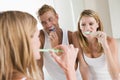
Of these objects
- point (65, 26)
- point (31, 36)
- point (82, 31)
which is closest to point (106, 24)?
point (65, 26)

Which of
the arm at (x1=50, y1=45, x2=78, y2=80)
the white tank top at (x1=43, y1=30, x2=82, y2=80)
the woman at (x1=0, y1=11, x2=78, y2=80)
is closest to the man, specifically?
the white tank top at (x1=43, y1=30, x2=82, y2=80)

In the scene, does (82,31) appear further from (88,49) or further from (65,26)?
Answer: (65,26)

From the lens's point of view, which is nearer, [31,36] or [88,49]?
[31,36]

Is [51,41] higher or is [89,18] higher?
[89,18]

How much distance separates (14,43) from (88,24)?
70 centimetres

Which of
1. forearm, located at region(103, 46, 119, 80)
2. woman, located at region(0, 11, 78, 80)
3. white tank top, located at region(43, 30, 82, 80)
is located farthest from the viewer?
white tank top, located at region(43, 30, 82, 80)

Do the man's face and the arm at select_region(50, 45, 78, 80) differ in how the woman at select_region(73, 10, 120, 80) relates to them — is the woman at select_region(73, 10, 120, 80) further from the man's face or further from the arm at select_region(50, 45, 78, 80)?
the arm at select_region(50, 45, 78, 80)

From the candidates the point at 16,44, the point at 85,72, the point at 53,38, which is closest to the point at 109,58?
the point at 85,72

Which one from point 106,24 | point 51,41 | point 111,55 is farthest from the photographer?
point 106,24

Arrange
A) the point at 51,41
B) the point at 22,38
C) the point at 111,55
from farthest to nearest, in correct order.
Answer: the point at 51,41
the point at 111,55
the point at 22,38

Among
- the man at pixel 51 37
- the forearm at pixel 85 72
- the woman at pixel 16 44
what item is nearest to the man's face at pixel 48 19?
the man at pixel 51 37

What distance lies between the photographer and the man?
123 centimetres

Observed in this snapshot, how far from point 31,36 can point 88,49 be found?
29.2 inches

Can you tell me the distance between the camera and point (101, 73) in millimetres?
1205
